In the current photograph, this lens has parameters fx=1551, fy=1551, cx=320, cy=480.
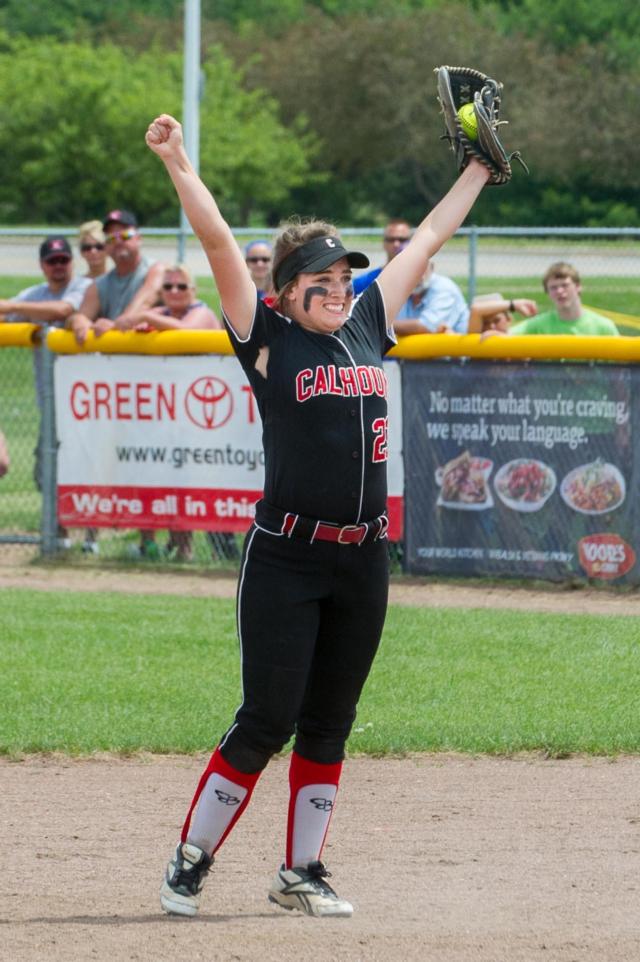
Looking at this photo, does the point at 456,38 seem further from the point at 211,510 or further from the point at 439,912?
the point at 439,912

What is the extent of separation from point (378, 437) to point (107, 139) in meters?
38.5

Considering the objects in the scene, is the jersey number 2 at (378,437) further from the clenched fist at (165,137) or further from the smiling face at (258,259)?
the smiling face at (258,259)

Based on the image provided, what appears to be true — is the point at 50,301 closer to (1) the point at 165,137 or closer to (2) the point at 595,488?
(2) the point at 595,488

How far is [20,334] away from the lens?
10.9 meters

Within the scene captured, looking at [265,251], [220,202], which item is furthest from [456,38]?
[265,251]

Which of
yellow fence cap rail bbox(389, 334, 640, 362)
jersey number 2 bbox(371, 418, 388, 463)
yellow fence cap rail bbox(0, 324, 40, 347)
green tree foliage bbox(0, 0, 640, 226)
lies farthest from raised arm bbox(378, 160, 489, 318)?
green tree foliage bbox(0, 0, 640, 226)

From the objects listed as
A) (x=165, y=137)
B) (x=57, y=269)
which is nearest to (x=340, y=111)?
(x=57, y=269)

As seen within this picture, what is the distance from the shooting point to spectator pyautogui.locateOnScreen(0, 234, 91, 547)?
11047mm

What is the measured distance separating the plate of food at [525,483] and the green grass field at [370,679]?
1.02 metres

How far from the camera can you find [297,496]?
4398mm

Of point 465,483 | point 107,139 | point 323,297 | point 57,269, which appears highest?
point 107,139

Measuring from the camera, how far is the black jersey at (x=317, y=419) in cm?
439

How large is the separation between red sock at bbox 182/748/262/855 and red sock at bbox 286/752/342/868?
6.3 inches

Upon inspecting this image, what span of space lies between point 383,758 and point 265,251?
5.52 meters
